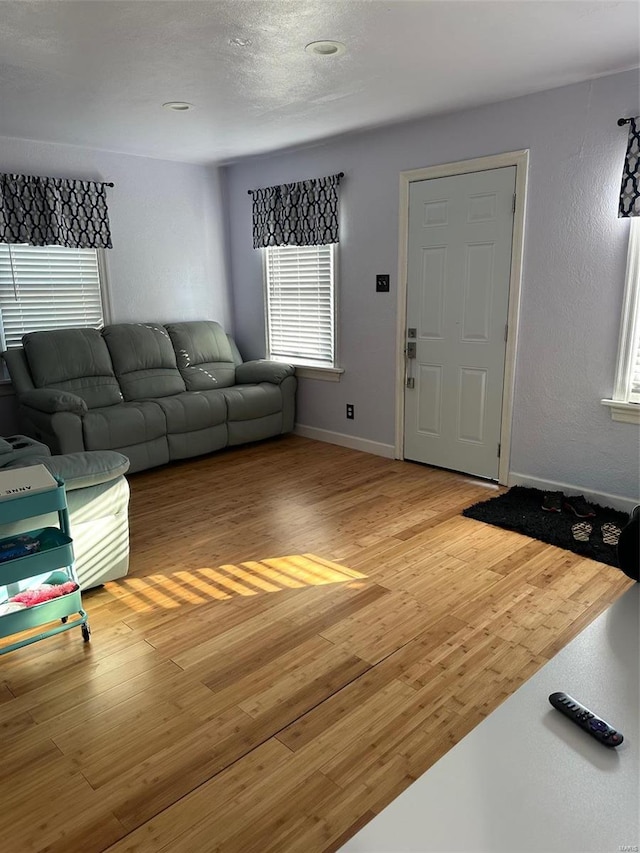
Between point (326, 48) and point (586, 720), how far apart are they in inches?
119

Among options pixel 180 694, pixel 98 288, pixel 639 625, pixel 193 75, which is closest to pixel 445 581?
pixel 180 694

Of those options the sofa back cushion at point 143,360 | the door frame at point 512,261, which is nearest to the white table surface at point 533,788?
the door frame at point 512,261

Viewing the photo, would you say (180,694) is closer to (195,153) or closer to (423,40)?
(423,40)

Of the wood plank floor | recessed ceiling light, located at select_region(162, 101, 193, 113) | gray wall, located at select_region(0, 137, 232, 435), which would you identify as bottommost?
the wood plank floor

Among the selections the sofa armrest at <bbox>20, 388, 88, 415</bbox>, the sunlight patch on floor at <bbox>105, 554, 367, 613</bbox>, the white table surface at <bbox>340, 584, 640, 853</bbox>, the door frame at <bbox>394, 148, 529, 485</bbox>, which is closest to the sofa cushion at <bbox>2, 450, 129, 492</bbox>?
the sunlight patch on floor at <bbox>105, 554, 367, 613</bbox>

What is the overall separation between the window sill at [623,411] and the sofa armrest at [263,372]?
2821 mm

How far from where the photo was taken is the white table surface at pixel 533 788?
30.8 inches

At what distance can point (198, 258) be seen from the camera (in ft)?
19.9

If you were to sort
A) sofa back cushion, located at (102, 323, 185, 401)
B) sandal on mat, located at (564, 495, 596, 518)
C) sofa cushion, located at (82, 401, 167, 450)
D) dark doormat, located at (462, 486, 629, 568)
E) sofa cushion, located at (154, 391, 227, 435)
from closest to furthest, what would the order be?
dark doormat, located at (462, 486, 629, 568) → sandal on mat, located at (564, 495, 596, 518) → sofa cushion, located at (82, 401, 167, 450) → sofa cushion, located at (154, 391, 227, 435) → sofa back cushion, located at (102, 323, 185, 401)

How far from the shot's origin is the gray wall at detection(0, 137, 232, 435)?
5.08m

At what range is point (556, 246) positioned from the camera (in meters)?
3.77

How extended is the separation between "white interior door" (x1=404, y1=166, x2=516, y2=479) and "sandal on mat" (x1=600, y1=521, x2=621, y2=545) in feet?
3.08

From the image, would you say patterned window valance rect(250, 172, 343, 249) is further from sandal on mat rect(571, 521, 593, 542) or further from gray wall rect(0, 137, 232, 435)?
sandal on mat rect(571, 521, 593, 542)

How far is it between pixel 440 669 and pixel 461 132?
11.5ft
